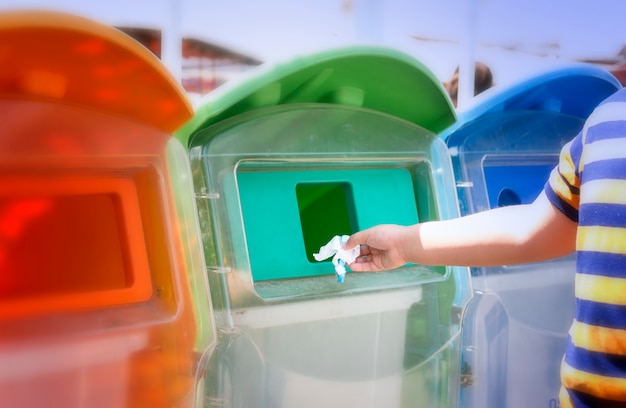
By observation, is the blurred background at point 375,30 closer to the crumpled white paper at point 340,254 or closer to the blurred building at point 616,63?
the blurred building at point 616,63

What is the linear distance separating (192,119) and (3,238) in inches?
9.4

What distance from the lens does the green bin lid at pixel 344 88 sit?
27.7 inches

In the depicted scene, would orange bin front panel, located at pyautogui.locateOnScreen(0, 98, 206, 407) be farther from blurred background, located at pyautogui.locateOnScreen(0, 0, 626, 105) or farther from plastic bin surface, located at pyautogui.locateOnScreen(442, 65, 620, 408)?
plastic bin surface, located at pyautogui.locateOnScreen(442, 65, 620, 408)

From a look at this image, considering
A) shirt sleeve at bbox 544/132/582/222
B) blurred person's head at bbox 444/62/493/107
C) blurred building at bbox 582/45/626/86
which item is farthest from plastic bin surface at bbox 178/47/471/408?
blurred building at bbox 582/45/626/86

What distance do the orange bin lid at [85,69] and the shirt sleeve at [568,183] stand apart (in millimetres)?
406

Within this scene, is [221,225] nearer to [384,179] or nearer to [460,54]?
[384,179]

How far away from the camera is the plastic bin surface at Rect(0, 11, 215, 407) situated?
1.86 feet

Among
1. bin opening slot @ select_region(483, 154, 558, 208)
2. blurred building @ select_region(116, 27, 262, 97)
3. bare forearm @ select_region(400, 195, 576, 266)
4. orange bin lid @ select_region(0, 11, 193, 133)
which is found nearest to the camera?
orange bin lid @ select_region(0, 11, 193, 133)

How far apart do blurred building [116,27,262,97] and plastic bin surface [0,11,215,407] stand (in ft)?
1.53

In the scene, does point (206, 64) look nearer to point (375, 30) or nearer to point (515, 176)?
point (375, 30)

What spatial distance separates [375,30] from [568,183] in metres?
0.76

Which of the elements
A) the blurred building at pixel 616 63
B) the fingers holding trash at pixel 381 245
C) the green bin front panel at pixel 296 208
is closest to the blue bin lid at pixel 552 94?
the green bin front panel at pixel 296 208

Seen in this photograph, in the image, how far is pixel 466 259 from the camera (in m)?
0.69

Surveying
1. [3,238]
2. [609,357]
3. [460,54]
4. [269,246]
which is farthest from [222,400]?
[460,54]
